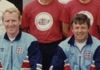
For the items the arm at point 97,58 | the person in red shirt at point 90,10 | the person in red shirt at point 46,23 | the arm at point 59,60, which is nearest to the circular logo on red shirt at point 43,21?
the person in red shirt at point 46,23

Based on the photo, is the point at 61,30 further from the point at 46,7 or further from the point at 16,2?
the point at 16,2

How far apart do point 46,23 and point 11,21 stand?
0.64m

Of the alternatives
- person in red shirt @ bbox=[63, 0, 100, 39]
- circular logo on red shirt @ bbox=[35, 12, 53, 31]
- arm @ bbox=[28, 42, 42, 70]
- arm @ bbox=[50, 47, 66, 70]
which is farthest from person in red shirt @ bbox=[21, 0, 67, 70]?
arm @ bbox=[50, 47, 66, 70]

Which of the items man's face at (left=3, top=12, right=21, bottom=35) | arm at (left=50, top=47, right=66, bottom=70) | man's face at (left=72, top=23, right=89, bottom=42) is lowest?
arm at (left=50, top=47, right=66, bottom=70)

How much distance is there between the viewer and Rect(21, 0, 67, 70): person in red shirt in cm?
545

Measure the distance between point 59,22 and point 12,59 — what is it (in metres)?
0.85

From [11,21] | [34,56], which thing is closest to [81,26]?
[34,56]

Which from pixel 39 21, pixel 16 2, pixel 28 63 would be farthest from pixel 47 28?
pixel 16 2

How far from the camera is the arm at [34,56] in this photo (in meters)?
4.93

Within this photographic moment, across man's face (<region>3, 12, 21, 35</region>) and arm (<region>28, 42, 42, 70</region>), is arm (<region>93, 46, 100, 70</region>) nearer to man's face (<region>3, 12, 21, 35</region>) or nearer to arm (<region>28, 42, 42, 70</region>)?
arm (<region>28, 42, 42, 70</region>)

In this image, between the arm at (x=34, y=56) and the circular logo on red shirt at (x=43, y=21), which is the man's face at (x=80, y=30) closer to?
the arm at (x=34, y=56)

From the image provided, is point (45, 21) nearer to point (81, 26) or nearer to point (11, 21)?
point (11, 21)

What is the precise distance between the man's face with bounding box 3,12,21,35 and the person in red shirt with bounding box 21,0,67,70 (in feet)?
1.88

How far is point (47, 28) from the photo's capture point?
5.44 metres
